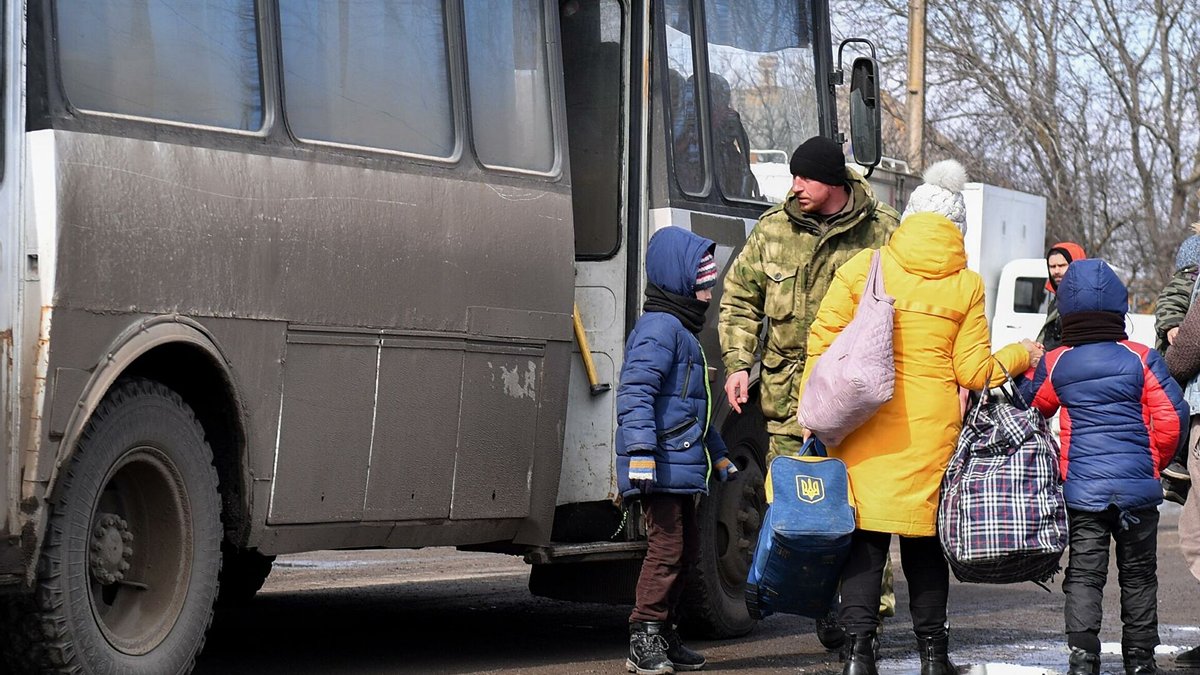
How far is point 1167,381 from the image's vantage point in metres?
6.91

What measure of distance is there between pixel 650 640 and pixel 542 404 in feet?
3.24

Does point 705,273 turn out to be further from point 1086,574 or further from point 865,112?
point 865,112

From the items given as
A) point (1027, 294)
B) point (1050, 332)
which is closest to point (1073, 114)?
point (1027, 294)

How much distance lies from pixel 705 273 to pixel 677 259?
0.14 m

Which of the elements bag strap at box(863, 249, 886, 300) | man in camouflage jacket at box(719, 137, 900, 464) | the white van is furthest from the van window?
bag strap at box(863, 249, 886, 300)

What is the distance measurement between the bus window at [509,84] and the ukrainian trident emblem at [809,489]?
1772mm

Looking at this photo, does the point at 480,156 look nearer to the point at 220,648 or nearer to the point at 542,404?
the point at 542,404

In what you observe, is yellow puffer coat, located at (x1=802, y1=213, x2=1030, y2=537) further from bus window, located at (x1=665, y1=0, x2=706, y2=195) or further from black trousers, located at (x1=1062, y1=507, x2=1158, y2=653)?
bus window, located at (x1=665, y1=0, x2=706, y2=195)

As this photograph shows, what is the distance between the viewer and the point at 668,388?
7.04m

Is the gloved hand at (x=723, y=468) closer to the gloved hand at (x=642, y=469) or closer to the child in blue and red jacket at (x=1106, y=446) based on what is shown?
the gloved hand at (x=642, y=469)

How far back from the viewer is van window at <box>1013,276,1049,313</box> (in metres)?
24.1

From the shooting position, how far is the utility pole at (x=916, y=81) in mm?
23062

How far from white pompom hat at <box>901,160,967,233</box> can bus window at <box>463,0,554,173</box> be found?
146 centimetres

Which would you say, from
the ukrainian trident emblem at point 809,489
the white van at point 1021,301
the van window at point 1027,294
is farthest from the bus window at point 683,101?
the van window at point 1027,294
